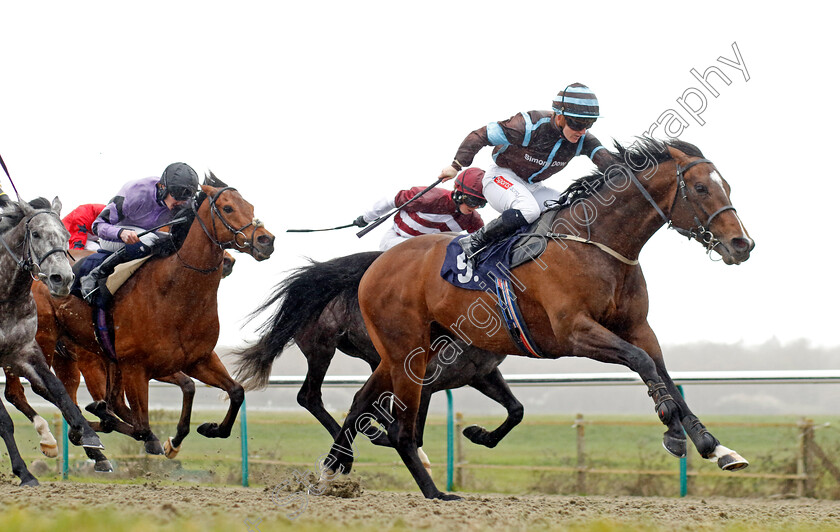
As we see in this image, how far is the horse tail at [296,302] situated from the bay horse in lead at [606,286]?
1374mm

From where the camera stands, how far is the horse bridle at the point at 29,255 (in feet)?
18.7

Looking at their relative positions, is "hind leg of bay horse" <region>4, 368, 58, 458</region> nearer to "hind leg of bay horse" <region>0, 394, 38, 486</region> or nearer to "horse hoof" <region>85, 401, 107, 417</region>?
"hind leg of bay horse" <region>0, 394, 38, 486</region>

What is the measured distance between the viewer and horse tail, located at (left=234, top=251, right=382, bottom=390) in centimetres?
704

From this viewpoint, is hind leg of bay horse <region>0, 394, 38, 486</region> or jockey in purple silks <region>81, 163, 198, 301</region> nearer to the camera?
hind leg of bay horse <region>0, 394, 38, 486</region>

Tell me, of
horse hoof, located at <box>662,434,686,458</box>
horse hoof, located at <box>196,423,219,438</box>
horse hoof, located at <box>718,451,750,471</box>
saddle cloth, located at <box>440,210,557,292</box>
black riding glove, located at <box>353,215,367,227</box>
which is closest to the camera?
horse hoof, located at <box>718,451,750,471</box>

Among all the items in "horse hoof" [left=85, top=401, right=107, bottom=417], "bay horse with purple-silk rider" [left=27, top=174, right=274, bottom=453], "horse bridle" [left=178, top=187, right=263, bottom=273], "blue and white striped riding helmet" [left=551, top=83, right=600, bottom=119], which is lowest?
"horse hoof" [left=85, top=401, right=107, bottom=417]

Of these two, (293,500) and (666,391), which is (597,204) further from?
(293,500)

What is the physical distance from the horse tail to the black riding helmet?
109 centimetres

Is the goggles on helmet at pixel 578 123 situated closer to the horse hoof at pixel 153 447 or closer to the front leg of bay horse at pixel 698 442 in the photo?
the front leg of bay horse at pixel 698 442

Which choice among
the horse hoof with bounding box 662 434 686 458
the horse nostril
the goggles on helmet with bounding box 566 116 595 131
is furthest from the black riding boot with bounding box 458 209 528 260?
the horse hoof with bounding box 662 434 686 458

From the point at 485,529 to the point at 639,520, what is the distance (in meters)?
1.14

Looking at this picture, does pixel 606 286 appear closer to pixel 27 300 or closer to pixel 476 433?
pixel 476 433

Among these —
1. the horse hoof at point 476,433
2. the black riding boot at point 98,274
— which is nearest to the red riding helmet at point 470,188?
the horse hoof at point 476,433

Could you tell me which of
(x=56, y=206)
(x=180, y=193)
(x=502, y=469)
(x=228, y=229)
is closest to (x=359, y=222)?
(x=228, y=229)
